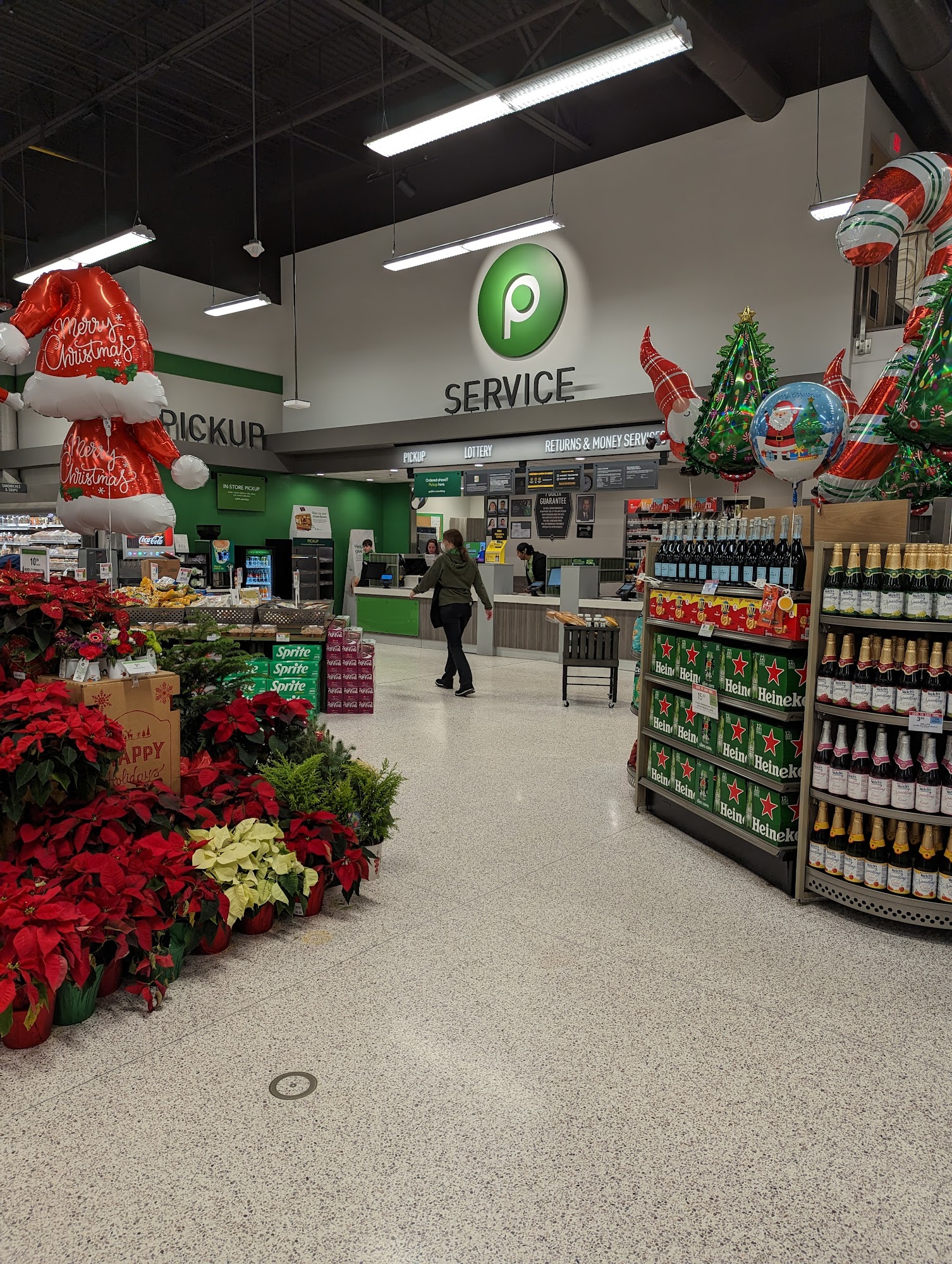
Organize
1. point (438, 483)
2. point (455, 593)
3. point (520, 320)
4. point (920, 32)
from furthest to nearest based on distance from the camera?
point (438, 483)
point (520, 320)
point (455, 593)
point (920, 32)

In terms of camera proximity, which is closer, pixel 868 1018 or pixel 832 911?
pixel 868 1018

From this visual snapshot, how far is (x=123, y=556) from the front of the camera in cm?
959

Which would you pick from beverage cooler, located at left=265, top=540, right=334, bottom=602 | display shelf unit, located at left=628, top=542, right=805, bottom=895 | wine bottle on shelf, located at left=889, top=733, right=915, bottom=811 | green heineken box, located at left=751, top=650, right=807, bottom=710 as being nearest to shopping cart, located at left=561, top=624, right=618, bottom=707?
display shelf unit, located at left=628, top=542, right=805, bottom=895

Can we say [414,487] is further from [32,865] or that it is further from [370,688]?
[32,865]

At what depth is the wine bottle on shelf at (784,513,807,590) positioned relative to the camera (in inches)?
141

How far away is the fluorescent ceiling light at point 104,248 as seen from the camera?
8852 millimetres

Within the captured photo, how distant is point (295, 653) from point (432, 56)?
6388mm

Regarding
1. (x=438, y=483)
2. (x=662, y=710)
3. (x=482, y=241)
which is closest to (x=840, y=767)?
(x=662, y=710)

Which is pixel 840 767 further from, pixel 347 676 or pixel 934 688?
pixel 347 676

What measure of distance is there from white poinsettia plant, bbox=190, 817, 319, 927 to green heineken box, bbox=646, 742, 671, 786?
85.5 inches

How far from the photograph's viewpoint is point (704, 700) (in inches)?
160

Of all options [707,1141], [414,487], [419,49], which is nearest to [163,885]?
[707,1141]

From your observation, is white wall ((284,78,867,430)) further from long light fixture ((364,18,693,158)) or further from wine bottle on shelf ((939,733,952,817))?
wine bottle on shelf ((939,733,952,817))

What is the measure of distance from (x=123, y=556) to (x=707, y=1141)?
9133 mm
